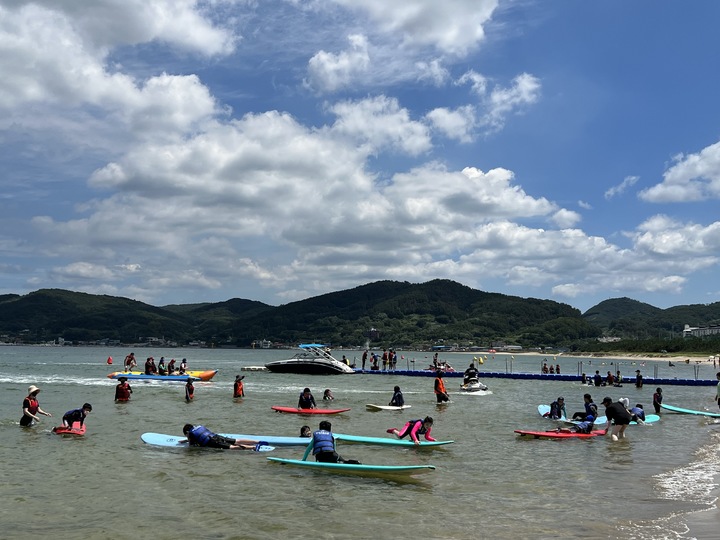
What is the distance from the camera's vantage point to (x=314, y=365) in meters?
62.3

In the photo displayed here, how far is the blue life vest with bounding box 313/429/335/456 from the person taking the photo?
15.1m

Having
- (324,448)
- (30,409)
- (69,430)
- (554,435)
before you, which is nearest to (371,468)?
(324,448)

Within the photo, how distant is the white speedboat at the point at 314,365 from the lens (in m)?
62.0

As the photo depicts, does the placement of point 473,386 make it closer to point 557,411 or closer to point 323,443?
point 557,411

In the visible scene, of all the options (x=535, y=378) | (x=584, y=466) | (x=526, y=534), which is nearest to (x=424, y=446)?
(x=584, y=466)

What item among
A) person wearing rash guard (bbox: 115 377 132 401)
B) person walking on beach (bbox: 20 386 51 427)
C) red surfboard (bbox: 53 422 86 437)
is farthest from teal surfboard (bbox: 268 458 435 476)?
person wearing rash guard (bbox: 115 377 132 401)

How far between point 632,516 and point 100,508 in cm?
1023

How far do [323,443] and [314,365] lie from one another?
47.6 m

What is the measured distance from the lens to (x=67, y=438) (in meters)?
19.8

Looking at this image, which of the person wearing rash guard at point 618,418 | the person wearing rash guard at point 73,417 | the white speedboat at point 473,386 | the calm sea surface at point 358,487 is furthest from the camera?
the white speedboat at point 473,386

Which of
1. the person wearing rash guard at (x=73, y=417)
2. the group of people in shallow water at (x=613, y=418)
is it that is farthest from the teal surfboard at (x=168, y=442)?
the group of people in shallow water at (x=613, y=418)

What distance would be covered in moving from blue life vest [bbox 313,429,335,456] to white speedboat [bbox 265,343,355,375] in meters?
45.6

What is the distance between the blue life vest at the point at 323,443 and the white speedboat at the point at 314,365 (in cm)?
4559

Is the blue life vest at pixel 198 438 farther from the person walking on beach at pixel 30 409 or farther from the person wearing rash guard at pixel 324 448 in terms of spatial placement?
the person walking on beach at pixel 30 409
